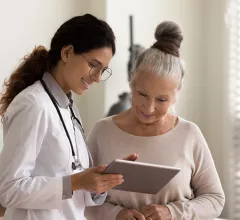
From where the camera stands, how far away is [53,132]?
1.48 metres

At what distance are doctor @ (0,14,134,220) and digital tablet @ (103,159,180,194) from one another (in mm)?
41

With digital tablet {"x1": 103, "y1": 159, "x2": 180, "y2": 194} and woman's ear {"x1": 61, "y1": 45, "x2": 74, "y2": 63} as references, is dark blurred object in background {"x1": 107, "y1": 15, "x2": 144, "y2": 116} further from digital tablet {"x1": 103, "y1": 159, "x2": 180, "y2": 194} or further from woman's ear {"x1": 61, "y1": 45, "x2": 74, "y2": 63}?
woman's ear {"x1": 61, "y1": 45, "x2": 74, "y2": 63}

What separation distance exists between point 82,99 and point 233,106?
4.06ft

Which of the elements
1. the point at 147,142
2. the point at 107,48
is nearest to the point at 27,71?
the point at 107,48

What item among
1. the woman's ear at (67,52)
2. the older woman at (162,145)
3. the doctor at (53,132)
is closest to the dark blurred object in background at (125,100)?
the older woman at (162,145)

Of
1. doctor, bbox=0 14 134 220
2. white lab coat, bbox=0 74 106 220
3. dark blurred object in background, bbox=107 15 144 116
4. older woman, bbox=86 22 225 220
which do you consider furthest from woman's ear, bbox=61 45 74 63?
dark blurred object in background, bbox=107 15 144 116

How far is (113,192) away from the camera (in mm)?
1824

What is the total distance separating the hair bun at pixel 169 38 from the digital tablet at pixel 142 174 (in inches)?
19.5

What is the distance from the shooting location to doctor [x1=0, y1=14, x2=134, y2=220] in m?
1.40

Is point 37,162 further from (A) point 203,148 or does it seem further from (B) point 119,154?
(A) point 203,148

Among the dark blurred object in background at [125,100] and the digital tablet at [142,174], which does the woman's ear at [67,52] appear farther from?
the dark blurred object in background at [125,100]

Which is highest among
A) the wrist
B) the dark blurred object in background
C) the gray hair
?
the gray hair

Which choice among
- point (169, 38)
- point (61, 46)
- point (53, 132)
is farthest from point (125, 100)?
point (53, 132)

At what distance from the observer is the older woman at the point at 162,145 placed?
5.90 feet
